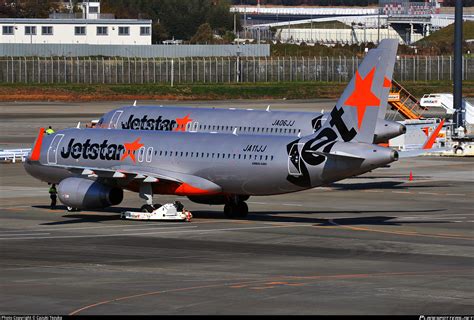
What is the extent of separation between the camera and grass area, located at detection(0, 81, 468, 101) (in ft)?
516

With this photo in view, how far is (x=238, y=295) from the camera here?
1326 inches

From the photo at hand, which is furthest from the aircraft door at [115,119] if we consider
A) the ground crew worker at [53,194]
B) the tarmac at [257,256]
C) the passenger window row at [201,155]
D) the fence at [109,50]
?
the fence at [109,50]

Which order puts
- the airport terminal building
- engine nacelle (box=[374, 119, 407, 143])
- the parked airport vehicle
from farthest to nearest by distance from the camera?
the airport terminal building → engine nacelle (box=[374, 119, 407, 143]) → the parked airport vehicle

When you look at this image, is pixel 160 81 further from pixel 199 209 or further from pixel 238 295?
pixel 238 295

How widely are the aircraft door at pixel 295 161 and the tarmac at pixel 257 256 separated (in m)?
2.56

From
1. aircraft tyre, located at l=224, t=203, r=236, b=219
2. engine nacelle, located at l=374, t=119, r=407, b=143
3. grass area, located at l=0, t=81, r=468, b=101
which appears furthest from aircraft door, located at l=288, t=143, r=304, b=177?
grass area, located at l=0, t=81, r=468, b=101

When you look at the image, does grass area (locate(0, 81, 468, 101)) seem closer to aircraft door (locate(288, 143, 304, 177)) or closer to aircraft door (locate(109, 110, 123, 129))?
aircraft door (locate(109, 110, 123, 129))

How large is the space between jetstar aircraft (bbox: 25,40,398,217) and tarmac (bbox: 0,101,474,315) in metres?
1.66

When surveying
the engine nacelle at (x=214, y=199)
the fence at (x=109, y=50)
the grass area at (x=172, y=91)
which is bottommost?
the grass area at (x=172, y=91)

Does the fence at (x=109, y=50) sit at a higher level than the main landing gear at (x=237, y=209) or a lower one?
higher

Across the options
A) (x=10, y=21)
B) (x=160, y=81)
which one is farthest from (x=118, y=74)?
(x=10, y=21)

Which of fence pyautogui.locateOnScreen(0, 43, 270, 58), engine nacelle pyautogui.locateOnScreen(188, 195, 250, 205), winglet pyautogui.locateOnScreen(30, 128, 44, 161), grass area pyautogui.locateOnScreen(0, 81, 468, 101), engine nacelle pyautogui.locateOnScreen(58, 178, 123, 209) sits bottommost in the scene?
grass area pyautogui.locateOnScreen(0, 81, 468, 101)

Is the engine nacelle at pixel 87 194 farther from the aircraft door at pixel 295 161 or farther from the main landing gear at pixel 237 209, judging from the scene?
the aircraft door at pixel 295 161

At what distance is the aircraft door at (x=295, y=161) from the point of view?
51.1 meters
